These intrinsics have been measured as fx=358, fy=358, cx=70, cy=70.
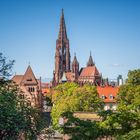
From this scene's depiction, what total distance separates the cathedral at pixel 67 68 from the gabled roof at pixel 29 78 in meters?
42.1

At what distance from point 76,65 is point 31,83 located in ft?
167

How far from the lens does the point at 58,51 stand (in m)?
150

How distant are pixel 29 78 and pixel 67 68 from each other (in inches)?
2102

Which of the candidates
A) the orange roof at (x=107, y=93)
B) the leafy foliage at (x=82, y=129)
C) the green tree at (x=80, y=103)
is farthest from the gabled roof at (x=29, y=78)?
the leafy foliage at (x=82, y=129)

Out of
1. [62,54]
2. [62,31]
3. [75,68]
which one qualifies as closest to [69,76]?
[75,68]

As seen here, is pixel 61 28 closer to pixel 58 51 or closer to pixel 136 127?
pixel 58 51

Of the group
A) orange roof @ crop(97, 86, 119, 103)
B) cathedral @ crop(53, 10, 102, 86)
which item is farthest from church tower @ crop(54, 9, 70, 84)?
Answer: orange roof @ crop(97, 86, 119, 103)

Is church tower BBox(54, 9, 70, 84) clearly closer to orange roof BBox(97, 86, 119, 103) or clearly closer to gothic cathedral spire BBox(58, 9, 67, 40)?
gothic cathedral spire BBox(58, 9, 67, 40)

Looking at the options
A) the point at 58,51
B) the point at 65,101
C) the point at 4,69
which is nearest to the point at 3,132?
the point at 4,69

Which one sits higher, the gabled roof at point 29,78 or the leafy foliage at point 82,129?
the gabled roof at point 29,78

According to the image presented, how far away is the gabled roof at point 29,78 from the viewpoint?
93.6 m

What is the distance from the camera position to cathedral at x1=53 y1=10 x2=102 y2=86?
13712cm

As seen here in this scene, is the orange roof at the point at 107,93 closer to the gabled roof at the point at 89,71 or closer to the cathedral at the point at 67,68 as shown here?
the cathedral at the point at 67,68

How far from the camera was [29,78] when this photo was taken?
94.3 meters
